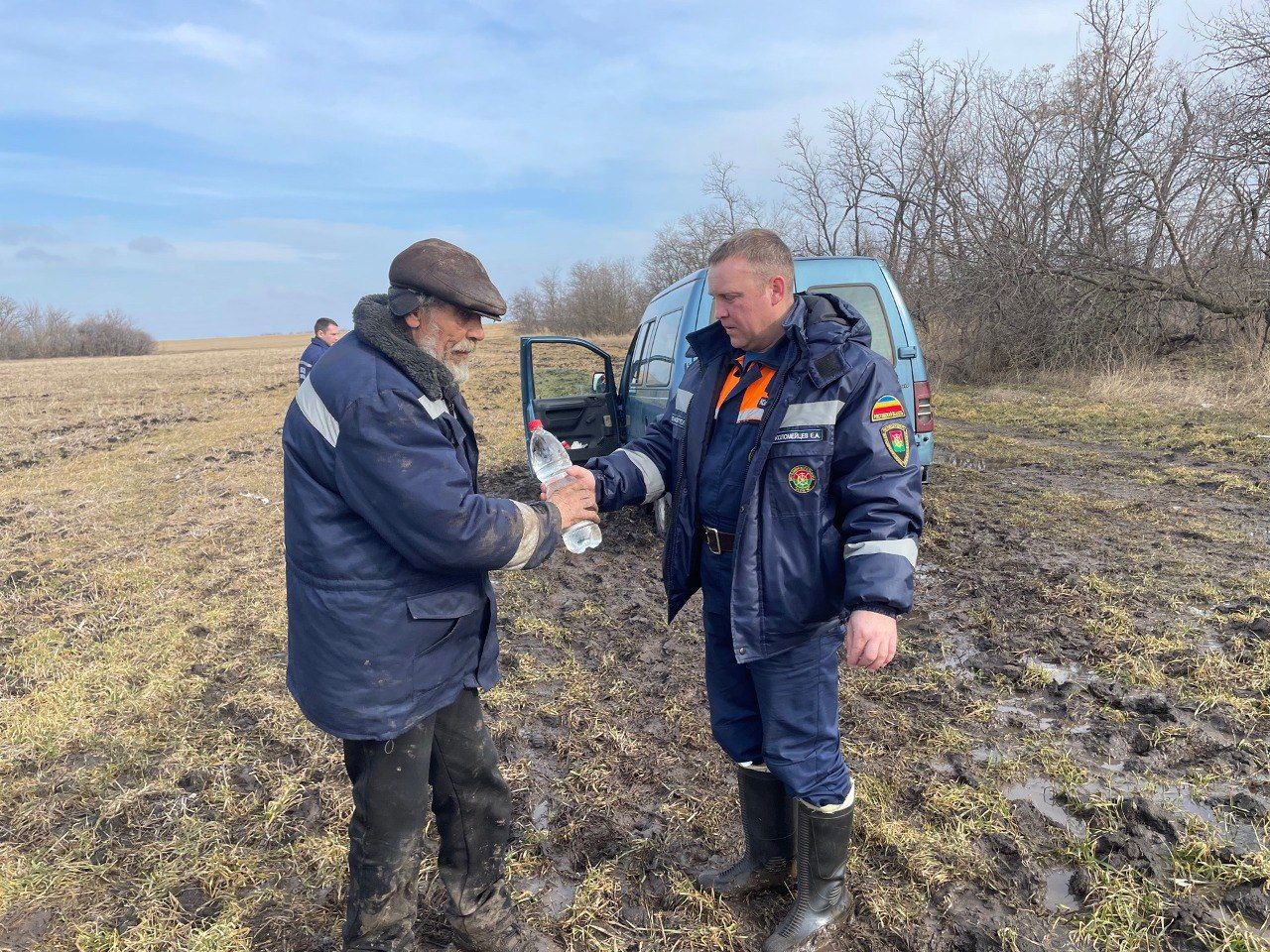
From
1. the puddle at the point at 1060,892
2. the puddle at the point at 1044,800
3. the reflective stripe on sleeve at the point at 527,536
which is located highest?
the reflective stripe on sleeve at the point at 527,536

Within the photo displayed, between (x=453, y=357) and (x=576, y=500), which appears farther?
(x=576, y=500)

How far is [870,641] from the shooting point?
1805 millimetres

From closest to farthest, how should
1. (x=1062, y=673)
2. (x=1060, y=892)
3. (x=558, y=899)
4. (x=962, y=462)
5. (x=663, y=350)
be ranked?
(x=1060, y=892) < (x=558, y=899) < (x=1062, y=673) < (x=663, y=350) < (x=962, y=462)

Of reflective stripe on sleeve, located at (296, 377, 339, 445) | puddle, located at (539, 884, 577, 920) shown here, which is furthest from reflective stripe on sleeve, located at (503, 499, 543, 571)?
puddle, located at (539, 884, 577, 920)

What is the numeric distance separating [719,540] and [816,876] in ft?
3.45

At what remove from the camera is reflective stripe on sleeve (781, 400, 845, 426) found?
1.92 m

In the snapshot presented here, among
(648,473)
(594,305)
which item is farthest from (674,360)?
(594,305)

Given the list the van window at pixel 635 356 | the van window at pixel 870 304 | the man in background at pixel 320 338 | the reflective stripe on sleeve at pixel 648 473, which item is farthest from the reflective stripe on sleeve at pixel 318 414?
the man in background at pixel 320 338

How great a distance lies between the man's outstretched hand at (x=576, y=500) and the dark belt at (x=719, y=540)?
35 cm

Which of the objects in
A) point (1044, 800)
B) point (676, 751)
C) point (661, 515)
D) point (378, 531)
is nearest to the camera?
point (378, 531)

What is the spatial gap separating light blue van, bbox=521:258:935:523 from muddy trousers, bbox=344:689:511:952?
263cm

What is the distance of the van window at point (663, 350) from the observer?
208 inches

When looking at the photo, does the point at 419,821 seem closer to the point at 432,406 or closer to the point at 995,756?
the point at 432,406

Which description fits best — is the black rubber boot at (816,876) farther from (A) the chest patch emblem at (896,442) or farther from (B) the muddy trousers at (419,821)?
(A) the chest patch emblem at (896,442)
